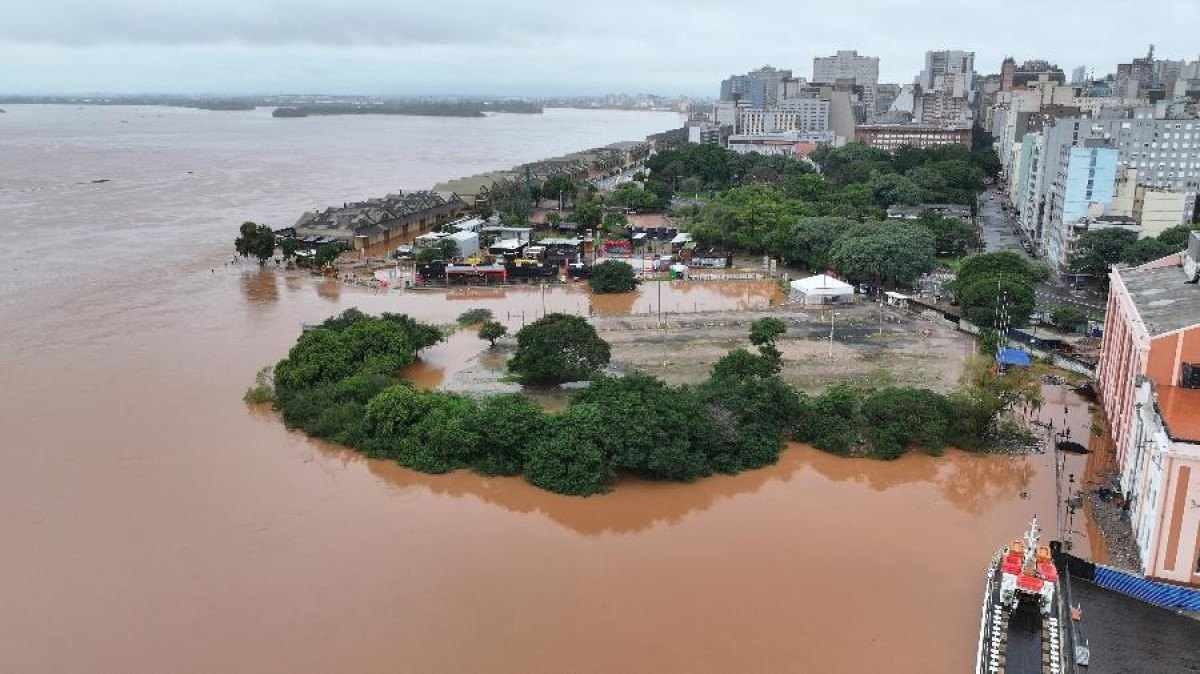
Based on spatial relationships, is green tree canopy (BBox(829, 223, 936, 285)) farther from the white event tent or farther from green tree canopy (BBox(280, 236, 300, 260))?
green tree canopy (BBox(280, 236, 300, 260))

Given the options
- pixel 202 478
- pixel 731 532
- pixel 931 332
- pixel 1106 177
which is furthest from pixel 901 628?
pixel 1106 177

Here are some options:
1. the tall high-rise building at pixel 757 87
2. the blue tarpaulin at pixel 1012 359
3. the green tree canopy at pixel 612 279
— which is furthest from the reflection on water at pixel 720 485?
the tall high-rise building at pixel 757 87

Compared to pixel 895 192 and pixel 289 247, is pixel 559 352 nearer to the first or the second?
pixel 289 247

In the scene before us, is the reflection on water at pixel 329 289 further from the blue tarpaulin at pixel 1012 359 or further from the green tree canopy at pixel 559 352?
the blue tarpaulin at pixel 1012 359

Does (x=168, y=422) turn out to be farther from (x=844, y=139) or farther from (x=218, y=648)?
(x=844, y=139)

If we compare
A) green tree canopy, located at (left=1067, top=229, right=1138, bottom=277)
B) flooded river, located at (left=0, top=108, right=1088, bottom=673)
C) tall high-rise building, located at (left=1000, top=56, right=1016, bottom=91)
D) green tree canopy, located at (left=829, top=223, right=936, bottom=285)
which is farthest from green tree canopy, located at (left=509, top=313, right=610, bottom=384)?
tall high-rise building, located at (left=1000, top=56, right=1016, bottom=91)
